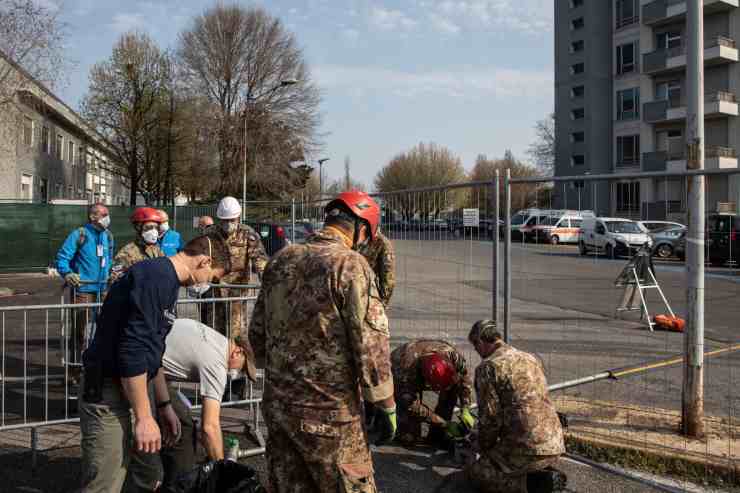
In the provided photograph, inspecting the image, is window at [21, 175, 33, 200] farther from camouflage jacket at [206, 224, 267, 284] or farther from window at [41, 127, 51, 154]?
camouflage jacket at [206, 224, 267, 284]

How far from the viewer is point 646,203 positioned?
5.26m

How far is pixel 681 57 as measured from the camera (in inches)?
1556

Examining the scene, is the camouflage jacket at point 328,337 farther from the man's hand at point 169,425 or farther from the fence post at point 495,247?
the fence post at point 495,247

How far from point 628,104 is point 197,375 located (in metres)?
45.9

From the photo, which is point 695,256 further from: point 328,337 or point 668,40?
point 668,40

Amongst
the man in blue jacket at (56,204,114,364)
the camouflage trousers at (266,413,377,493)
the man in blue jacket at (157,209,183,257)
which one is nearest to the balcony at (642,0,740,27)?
the man in blue jacket at (157,209,183,257)

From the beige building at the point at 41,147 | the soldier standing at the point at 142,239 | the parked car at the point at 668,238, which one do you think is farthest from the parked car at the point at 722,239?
the beige building at the point at 41,147

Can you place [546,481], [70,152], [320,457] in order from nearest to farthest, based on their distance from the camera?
[320,457] → [546,481] → [70,152]

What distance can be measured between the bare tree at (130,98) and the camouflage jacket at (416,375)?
1341 inches

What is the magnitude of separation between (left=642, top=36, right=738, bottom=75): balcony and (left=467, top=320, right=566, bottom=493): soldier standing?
122 feet

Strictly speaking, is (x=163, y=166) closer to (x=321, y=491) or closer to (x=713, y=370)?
(x=713, y=370)

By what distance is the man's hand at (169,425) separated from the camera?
11.4 ft

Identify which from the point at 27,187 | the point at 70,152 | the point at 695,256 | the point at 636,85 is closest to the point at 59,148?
the point at 70,152

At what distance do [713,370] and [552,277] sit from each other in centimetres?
266
